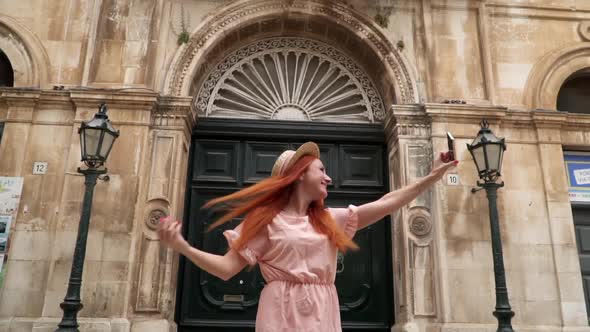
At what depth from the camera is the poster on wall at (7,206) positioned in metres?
7.71

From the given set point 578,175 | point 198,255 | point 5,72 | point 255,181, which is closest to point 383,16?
point 255,181

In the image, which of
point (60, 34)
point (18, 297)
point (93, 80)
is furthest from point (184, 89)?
point (18, 297)

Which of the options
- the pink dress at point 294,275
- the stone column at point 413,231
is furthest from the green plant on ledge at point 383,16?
the pink dress at point 294,275

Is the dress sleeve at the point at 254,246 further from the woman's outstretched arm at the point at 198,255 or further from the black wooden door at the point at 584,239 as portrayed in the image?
the black wooden door at the point at 584,239

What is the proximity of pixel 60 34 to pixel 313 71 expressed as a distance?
483 centimetres

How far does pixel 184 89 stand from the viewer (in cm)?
864

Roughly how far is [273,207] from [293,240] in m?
A: 0.24

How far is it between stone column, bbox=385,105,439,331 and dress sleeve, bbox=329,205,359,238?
5411 mm

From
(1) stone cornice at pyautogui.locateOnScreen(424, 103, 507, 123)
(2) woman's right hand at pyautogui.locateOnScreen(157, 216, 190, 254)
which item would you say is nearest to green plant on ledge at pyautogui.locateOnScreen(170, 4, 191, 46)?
(1) stone cornice at pyautogui.locateOnScreen(424, 103, 507, 123)

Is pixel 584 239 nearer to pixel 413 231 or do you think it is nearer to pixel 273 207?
pixel 413 231

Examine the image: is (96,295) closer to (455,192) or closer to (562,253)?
(455,192)

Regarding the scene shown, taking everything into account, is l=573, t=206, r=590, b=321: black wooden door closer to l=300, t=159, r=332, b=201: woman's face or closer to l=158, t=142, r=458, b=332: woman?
l=158, t=142, r=458, b=332: woman

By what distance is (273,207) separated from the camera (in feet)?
8.73

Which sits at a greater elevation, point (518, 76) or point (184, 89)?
point (518, 76)
